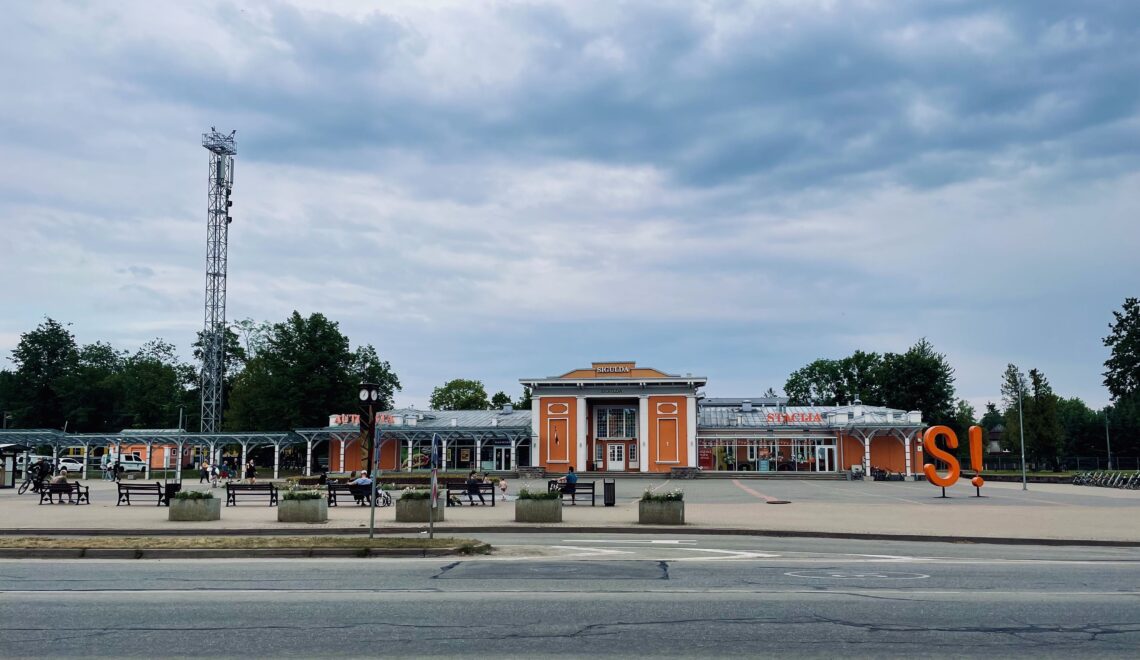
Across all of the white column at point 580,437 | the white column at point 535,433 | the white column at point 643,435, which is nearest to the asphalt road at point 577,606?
the white column at point 643,435

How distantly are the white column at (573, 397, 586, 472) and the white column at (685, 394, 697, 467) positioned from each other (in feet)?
24.9

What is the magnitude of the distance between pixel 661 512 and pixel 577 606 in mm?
11929

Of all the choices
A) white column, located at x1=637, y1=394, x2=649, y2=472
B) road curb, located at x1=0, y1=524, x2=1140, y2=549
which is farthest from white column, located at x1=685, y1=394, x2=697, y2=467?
road curb, located at x1=0, y1=524, x2=1140, y2=549

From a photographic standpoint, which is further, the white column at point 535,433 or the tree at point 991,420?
the tree at point 991,420

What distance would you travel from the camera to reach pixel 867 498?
3538 cm

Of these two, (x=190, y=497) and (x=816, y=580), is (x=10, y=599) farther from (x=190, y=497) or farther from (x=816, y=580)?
(x=190, y=497)

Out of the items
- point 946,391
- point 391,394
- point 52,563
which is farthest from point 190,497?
point 946,391

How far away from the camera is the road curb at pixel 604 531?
19.1 meters

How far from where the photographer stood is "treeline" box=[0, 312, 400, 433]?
76.6 metres

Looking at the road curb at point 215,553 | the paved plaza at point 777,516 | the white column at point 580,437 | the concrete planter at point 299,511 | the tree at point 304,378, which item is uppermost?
the tree at point 304,378

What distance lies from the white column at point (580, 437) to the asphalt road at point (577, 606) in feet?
164

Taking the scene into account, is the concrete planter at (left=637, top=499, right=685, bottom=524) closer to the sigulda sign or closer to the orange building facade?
the sigulda sign

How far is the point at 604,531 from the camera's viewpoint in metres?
20.9

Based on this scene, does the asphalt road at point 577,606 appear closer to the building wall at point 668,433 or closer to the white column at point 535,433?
the building wall at point 668,433
